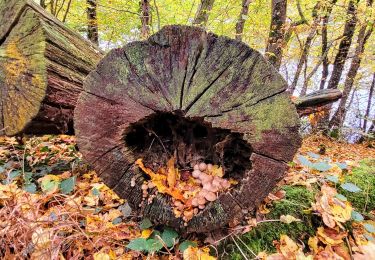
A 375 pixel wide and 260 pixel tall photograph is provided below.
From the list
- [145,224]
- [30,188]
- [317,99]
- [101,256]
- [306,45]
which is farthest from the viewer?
[306,45]

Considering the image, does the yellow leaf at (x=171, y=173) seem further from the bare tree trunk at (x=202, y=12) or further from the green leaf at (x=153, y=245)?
the bare tree trunk at (x=202, y=12)

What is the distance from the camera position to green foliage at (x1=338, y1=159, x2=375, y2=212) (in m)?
2.11

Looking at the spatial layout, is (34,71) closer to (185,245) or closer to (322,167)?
(185,245)

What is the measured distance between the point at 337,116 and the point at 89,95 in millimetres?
9737

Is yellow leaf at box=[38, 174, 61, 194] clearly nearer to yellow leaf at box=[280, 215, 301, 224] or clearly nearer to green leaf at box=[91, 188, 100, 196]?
green leaf at box=[91, 188, 100, 196]

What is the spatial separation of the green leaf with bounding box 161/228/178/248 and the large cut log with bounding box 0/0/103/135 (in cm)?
122

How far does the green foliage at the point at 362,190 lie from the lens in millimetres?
2107

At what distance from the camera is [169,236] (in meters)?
1.58

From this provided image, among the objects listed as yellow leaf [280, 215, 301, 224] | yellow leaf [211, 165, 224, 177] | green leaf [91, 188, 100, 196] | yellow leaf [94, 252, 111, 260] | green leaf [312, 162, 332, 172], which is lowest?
yellow leaf [94, 252, 111, 260]

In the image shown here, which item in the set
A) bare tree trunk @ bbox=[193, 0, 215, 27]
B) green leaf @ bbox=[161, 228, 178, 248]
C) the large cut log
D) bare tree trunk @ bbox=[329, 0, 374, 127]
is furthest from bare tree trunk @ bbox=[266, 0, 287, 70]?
green leaf @ bbox=[161, 228, 178, 248]

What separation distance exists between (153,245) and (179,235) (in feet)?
0.67

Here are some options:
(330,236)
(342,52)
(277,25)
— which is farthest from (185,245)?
(342,52)

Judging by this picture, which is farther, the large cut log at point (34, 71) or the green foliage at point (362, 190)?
the green foliage at point (362, 190)

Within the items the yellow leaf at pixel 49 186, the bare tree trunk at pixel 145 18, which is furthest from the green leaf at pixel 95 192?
the bare tree trunk at pixel 145 18
